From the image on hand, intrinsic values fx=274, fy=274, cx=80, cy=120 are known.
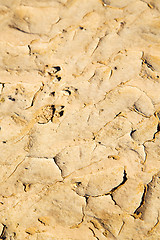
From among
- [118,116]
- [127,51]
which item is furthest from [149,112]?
[127,51]

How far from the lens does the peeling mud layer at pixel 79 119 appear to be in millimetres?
1414

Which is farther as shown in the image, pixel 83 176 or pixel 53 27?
pixel 53 27

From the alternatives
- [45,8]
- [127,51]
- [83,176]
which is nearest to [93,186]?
[83,176]

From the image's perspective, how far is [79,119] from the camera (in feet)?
5.02

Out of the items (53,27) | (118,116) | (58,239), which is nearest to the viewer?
(58,239)

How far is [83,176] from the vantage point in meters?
1.45

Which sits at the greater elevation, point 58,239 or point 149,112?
point 149,112

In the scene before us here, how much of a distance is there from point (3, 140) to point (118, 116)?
2.13 feet

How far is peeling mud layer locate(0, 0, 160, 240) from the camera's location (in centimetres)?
141

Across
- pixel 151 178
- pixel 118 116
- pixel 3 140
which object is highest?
pixel 118 116

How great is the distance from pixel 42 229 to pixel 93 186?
34cm

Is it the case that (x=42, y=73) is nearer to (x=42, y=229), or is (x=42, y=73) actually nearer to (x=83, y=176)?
(x=83, y=176)

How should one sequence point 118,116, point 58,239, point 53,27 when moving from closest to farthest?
point 58,239 < point 118,116 < point 53,27

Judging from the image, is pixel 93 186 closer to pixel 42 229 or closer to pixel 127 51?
pixel 42 229
